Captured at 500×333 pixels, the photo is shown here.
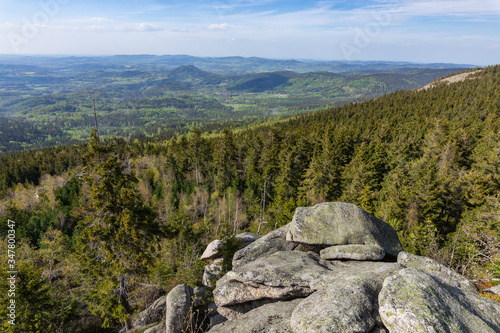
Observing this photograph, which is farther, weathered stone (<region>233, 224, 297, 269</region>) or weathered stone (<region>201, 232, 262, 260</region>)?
weathered stone (<region>201, 232, 262, 260</region>)

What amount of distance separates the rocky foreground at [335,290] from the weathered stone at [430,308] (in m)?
0.02

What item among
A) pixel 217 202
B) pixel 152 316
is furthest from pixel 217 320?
pixel 217 202

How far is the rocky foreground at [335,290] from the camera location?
6.33m

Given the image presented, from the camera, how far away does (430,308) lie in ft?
20.0

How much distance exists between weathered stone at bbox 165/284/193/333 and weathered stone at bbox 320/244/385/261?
8067 mm

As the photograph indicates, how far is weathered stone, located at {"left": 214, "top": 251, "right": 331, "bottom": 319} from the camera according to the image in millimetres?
9859

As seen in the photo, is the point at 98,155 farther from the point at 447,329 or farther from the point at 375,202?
the point at 375,202

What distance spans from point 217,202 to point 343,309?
49458 millimetres

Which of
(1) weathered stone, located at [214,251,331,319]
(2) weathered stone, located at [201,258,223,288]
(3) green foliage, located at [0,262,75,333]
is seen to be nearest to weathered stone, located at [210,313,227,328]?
(1) weathered stone, located at [214,251,331,319]

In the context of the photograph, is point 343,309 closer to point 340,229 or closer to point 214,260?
point 340,229

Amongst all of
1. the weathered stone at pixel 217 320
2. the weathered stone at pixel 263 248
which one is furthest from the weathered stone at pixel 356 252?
the weathered stone at pixel 217 320

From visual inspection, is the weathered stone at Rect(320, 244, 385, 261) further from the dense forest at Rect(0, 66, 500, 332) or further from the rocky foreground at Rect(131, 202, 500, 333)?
the dense forest at Rect(0, 66, 500, 332)

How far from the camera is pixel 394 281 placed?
7016 millimetres

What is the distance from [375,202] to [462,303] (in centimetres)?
3250
